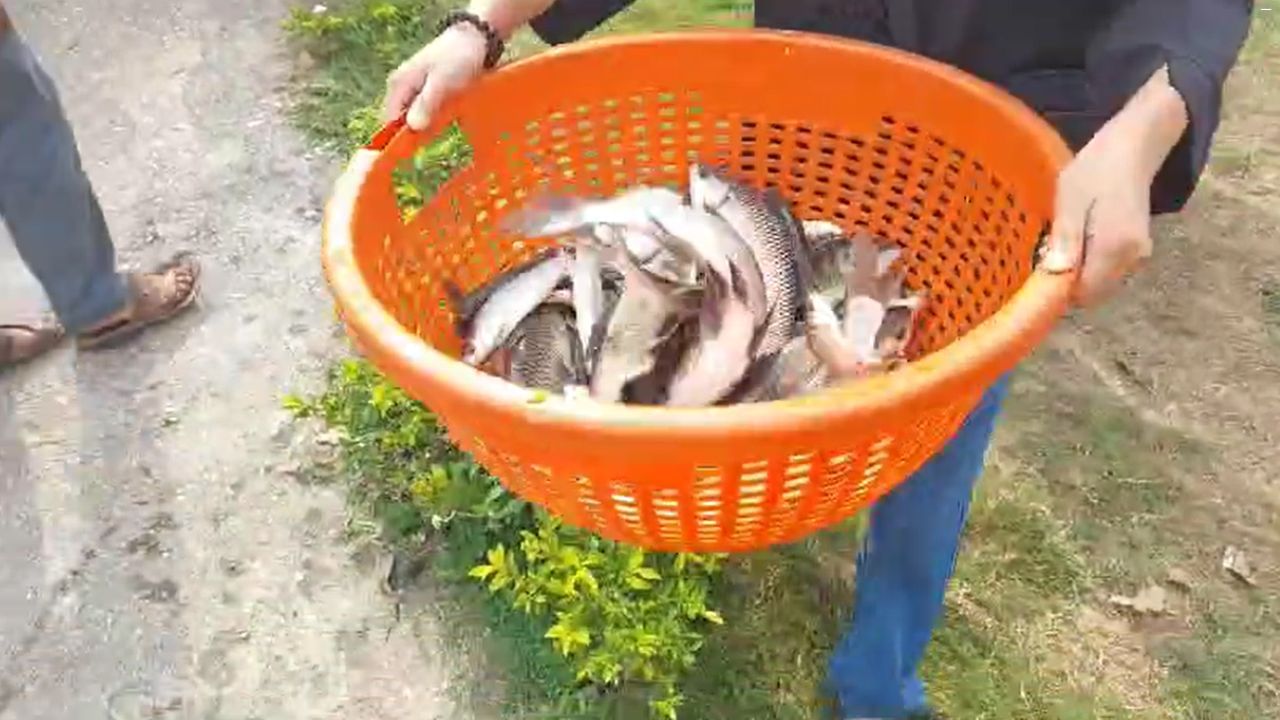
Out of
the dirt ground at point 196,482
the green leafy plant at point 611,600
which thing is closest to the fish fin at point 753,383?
the green leafy plant at point 611,600

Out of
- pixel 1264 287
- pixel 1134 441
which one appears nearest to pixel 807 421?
pixel 1134 441

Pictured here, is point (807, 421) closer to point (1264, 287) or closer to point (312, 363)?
point (312, 363)

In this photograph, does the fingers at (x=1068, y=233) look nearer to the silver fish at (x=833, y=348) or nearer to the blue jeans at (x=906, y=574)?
the silver fish at (x=833, y=348)

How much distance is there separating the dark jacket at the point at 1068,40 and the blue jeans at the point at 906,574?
0.40 meters

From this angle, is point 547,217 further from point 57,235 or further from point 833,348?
point 57,235

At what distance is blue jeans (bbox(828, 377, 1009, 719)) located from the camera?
6.40 ft

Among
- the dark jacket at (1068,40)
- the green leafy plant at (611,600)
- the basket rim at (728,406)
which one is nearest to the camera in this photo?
the basket rim at (728,406)

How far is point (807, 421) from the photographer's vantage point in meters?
1.26

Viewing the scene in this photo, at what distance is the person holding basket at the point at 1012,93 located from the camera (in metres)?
1.44

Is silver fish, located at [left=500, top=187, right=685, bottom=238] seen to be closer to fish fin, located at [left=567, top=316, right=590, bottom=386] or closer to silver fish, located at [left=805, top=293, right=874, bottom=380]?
fish fin, located at [left=567, top=316, right=590, bottom=386]

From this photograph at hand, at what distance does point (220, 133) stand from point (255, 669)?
194cm

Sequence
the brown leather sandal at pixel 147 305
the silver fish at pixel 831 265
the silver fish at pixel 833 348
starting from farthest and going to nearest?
the brown leather sandal at pixel 147 305, the silver fish at pixel 831 265, the silver fish at pixel 833 348

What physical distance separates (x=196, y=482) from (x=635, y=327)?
59.8 inches

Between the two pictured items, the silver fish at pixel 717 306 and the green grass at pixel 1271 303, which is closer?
the silver fish at pixel 717 306
